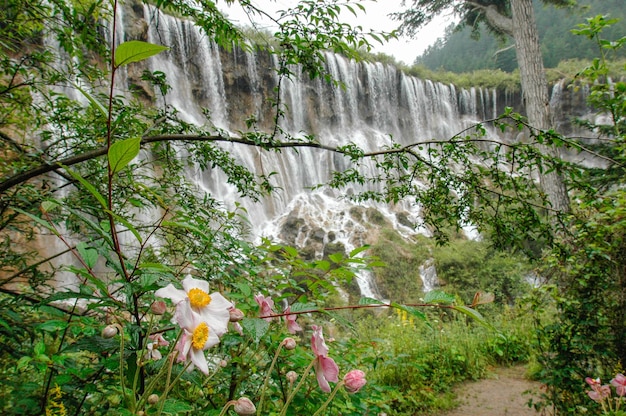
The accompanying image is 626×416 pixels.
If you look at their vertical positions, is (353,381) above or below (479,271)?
above

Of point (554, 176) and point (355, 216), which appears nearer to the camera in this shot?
point (554, 176)

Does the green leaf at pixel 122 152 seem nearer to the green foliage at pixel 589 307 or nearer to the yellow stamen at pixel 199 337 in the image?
the yellow stamen at pixel 199 337

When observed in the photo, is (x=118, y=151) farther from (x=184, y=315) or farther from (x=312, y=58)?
(x=312, y=58)

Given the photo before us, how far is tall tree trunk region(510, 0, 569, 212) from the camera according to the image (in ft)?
14.2

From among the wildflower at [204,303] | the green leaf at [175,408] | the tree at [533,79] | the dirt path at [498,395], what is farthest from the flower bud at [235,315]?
the tree at [533,79]

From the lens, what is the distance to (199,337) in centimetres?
47

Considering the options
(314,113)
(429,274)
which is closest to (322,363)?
(429,274)

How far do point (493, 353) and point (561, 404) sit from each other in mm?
2373

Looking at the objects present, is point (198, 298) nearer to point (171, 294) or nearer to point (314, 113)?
point (171, 294)

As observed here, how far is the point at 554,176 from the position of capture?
4.16m

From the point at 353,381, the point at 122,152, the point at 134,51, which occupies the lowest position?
the point at 353,381

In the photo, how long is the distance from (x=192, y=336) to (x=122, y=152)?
273 millimetres

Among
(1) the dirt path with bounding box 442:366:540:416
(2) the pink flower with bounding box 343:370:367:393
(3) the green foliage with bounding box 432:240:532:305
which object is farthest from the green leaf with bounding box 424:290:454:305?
(3) the green foliage with bounding box 432:240:532:305

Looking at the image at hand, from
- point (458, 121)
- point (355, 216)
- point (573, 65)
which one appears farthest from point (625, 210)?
point (573, 65)
